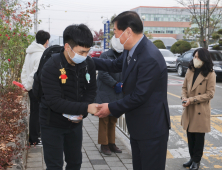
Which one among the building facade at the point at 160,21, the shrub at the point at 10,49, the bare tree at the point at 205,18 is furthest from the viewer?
the building facade at the point at 160,21

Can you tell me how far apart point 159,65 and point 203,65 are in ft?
6.56

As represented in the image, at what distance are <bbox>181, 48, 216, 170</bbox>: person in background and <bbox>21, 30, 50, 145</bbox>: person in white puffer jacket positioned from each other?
2.49 metres

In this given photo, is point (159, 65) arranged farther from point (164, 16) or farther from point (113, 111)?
point (164, 16)

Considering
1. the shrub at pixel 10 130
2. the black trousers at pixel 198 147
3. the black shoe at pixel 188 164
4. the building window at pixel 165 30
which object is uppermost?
the building window at pixel 165 30

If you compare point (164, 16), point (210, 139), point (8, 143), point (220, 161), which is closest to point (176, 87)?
point (210, 139)

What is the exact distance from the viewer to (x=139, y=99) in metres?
2.80

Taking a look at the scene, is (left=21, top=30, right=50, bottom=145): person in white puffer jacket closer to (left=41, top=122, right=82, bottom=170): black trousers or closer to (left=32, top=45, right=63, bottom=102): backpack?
(left=32, top=45, right=63, bottom=102): backpack

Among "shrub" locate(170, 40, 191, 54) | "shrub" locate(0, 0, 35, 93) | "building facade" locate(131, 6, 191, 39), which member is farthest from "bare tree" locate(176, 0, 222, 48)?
"building facade" locate(131, 6, 191, 39)

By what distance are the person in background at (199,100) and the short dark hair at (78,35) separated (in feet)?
7.35

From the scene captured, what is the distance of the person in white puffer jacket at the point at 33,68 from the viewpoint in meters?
5.03

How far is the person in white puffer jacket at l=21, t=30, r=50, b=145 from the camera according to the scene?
503 centimetres

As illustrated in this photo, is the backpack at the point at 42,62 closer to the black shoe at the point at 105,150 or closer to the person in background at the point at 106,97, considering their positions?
the person in background at the point at 106,97

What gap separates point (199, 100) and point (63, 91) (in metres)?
2.35

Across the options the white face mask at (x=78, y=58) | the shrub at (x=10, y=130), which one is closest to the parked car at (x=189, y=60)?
the shrub at (x=10, y=130)
